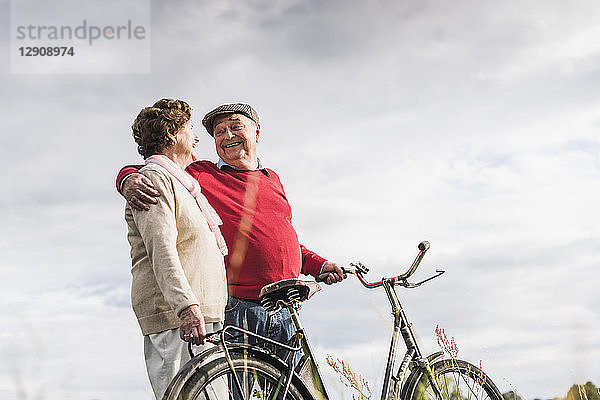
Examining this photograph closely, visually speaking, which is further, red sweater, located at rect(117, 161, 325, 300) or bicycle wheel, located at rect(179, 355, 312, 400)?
red sweater, located at rect(117, 161, 325, 300)

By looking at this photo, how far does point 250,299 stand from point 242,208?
22.1 inches

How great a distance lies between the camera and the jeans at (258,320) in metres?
4.04

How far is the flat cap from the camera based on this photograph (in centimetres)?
456

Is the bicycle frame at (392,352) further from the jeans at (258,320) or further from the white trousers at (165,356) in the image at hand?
the white trousers at (165,356)

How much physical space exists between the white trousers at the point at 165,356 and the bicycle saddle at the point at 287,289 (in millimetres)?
394

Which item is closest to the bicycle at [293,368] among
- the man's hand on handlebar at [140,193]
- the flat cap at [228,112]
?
the man's hand on handlebar at [140,193]

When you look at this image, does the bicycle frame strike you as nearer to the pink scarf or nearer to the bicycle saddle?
the bicycle saddle

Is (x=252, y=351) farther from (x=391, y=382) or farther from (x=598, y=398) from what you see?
(x=598, y=398)

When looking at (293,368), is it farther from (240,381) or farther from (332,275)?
(332,275)

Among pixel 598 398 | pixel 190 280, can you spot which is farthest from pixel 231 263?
pixel 598 398

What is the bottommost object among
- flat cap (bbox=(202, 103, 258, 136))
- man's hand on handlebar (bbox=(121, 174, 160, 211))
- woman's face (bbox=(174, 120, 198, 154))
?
man's hand on handlebar (bbox=(121, 174, 160, 211))

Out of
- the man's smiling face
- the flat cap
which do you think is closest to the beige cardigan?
the man's smiling face

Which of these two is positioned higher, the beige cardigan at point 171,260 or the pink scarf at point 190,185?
the pink scarf at point 190,185

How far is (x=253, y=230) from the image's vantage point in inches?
166
